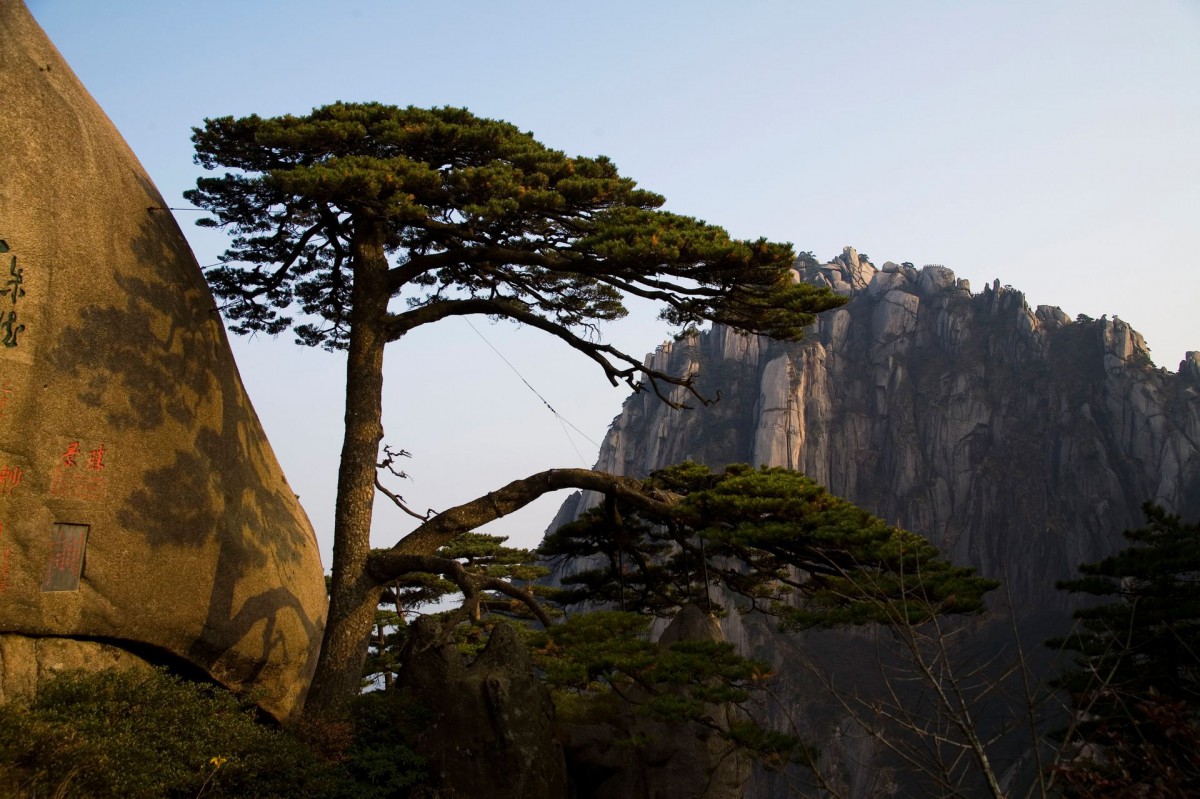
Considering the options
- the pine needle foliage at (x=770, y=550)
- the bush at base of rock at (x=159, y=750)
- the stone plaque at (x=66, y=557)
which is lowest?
the bush at base of rock at (x=159, y=750)

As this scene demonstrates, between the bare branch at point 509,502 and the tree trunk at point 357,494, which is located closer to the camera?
the tree trunk at point 357,494

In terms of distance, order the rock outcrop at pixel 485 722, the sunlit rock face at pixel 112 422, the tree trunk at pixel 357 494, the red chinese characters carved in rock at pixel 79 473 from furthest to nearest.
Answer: the tree trunk at pixel 357 494, the rock outcrop at pixel 485 722, the red chinese characters carved in rock at pixel 79 473, the sunlit rock face at pixel 112 422

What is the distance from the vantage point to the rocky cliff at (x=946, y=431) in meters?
53.4

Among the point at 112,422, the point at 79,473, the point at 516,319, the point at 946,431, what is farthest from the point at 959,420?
the point at 79,473

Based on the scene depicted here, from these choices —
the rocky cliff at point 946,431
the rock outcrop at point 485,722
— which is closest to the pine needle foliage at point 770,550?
the rock outcrop at point 485,722

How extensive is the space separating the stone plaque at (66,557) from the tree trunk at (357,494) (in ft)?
9.18

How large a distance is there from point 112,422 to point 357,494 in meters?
2.99

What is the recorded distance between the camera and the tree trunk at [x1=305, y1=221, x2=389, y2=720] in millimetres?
10461

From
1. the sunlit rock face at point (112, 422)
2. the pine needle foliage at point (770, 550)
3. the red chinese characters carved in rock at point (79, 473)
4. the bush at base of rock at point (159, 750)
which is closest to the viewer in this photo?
the bush at base of rock at point (159, 750)

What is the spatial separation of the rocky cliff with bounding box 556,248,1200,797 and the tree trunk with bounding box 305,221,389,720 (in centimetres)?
3849

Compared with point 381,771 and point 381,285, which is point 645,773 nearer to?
point 381,771

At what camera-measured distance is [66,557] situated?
859 centimetres

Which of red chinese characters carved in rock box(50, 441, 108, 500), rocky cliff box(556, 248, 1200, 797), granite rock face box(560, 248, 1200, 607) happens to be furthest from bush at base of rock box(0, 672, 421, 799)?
granite rock face box(560, 248, 1200, 607)

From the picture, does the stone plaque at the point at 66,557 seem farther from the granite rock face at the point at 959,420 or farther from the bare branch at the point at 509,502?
the granite rock face at the point at 959,420
